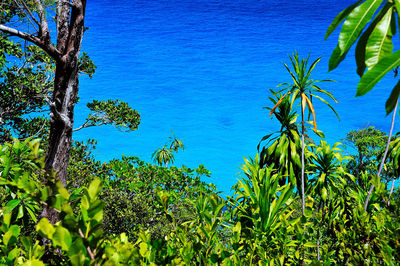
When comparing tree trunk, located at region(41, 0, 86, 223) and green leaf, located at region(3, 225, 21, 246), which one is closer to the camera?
green leaf, located at region(3, 225, 21, 246)

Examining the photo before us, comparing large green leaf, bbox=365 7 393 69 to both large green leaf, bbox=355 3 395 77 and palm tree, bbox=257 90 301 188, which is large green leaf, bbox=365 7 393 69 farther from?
palm tree, bbox=257 90 301 188

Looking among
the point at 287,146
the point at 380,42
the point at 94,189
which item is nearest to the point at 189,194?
the point at 287,146

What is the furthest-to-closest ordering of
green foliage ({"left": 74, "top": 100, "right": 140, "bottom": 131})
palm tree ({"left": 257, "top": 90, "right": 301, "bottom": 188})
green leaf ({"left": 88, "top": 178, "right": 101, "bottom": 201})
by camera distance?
green foliage ({"left": 74, "top": 100, "right": 140, "bottom": 131})
palm tree ({"left": 257, "top": 90, "right": 301, "bottom": 188})
green leaf ({"left": 88, "top": 178, "right": 101, "bottom": 201})

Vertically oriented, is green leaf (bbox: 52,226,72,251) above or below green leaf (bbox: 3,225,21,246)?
below

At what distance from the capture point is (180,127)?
43.5 meters

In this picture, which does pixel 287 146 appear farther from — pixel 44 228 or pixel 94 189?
pixel 44 228

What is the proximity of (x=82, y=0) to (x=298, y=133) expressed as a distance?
624 centimetres

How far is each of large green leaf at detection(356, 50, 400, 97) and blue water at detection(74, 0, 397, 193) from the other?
36363 mm

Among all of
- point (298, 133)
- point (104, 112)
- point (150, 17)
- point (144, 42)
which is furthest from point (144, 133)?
point (298, 133)

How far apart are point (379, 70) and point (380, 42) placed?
0.54m

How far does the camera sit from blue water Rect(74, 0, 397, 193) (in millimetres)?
42188

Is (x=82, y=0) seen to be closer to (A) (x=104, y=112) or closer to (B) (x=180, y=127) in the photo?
(A) (x=104, y=112)

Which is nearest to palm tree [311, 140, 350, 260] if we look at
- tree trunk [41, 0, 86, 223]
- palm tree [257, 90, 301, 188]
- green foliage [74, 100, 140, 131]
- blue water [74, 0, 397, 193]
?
palm tree [257, 90, 301, 188]

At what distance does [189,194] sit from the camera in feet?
39.5
